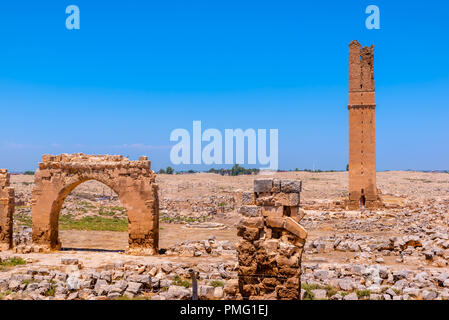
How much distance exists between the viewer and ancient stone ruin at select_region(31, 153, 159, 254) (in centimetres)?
1500

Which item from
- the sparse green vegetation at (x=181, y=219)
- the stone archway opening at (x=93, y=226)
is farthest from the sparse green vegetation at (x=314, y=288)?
the sparse green vegetation at (x=181, y=219)

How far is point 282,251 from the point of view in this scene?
7.17 m

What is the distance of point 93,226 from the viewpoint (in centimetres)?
2475

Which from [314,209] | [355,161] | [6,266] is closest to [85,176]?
[6,266]

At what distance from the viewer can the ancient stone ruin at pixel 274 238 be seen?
716 cm

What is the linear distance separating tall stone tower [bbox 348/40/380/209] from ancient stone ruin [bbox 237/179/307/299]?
2406 cm

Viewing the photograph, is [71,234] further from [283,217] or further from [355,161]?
[355,161]

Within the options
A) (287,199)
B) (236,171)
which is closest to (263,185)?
(287,199)

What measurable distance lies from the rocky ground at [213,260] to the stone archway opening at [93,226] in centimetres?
5

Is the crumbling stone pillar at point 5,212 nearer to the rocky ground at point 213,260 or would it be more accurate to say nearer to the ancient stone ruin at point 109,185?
the rocky ground at point 213,260

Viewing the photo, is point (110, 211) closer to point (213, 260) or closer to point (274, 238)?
point (213, 260)

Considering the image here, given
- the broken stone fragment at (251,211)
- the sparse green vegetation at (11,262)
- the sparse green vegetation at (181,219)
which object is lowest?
the sparse green vegetation at (181,219)

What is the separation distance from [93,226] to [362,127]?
19.3 metres
